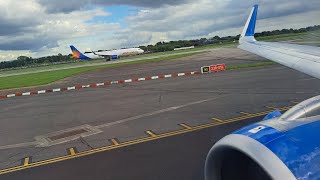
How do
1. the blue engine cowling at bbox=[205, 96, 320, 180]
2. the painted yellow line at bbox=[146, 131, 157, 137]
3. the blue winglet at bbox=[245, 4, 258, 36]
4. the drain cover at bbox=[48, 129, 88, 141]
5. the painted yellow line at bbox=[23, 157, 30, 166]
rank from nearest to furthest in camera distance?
the blue engine cowling at bbox=[205, 96, 320, 180] → the painted yellow line at bbox=[23, 157, 30, 166] → the painted yellow line at bbox=[146, 131, 157, 137] → the drain cover at bbox=[48, 129, 88, 141] → the blue winglet at bbox=[245, 4, 258, 36]

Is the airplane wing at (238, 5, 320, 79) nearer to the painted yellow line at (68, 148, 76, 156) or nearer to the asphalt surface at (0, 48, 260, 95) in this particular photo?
the painted yellow line at (68, 148, 76, 156)

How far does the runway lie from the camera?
31.4 feet

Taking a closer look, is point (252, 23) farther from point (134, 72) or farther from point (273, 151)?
point (134, 72)

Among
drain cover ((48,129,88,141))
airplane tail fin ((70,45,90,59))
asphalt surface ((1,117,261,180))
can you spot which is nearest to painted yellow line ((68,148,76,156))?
asphalt surface ((1,117,261,180))

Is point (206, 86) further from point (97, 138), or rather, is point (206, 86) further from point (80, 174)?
point (80, 174)

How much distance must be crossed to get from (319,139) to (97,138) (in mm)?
10298

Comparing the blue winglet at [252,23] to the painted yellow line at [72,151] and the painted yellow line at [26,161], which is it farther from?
the painted yellow line at [26,161]

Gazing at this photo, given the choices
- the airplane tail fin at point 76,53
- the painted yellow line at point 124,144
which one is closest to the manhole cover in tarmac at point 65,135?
the painted yellow line at point 124,144

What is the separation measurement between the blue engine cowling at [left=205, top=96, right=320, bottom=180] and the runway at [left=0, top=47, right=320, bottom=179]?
4.62 metres

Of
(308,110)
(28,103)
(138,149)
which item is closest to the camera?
(308,110)

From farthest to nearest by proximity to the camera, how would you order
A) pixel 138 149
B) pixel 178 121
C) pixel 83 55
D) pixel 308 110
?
1. pixel 83 55
2. pixel 178 121
3. pixel 138 149
4. pixel 308 110

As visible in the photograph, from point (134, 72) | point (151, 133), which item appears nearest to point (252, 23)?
point (151, 133)

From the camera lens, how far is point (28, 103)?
81.4ft

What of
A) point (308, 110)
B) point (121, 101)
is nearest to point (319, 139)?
point (308, 110)
